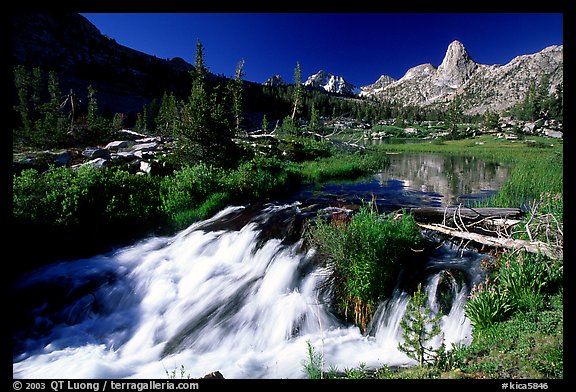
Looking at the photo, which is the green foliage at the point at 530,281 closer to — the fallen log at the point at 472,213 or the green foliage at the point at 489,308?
the green foliage at the point at 489,308

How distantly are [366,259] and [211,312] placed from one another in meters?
3.84

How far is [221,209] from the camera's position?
12.8 meters

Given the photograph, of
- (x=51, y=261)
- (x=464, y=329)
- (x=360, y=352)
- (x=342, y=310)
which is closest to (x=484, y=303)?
(x=464, y=329)

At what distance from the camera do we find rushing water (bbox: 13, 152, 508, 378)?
17.4ft

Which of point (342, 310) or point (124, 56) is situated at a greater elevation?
point (124, 56)

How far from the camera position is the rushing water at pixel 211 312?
209 inches

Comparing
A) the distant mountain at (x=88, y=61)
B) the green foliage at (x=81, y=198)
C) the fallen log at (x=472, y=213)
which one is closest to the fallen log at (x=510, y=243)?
the fallen log at (x=472, y=213)

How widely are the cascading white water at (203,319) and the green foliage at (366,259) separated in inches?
11.4

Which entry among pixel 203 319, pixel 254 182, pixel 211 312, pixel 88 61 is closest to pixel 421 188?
pixel 254 182

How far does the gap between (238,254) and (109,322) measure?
368 cm

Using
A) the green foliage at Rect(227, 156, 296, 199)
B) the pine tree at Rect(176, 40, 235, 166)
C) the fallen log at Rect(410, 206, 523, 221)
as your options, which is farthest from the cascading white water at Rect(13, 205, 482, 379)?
the pine tree at Rect(176, 40, 235, 166)

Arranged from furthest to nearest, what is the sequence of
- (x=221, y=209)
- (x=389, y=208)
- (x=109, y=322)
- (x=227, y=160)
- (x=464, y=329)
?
(x=227, y=160), (x=221, y=209), (x=389, y=208), (x=109, y=322), (x=464, y=329)

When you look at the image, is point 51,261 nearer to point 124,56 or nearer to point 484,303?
point 484,303

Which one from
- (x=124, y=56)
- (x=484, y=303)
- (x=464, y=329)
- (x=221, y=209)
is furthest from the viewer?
(x=124, y=56)
